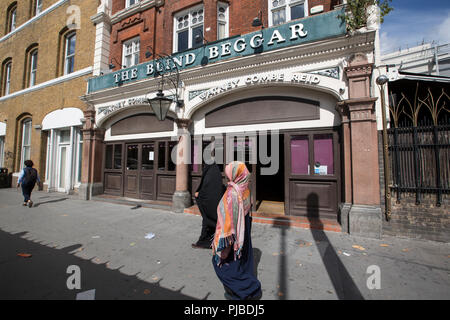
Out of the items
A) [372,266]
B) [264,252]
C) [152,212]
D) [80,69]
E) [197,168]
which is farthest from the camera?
[80,69]

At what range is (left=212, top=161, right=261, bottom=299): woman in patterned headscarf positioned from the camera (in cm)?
238

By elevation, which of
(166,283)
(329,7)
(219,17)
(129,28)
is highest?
(129,28)

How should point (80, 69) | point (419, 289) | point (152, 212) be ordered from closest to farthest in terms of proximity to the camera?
point (419, 289) < point (152, 212) < point (80, 69)

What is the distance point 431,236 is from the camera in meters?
4.44

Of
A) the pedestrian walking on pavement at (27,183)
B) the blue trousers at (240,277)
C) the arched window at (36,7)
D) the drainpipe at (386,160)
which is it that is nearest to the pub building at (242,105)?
the drainpipe at (386,160)

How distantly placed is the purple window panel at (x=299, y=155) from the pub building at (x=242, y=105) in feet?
0.09

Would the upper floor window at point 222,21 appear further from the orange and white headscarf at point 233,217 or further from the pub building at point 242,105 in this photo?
the orange and white headscarf at point 233,217

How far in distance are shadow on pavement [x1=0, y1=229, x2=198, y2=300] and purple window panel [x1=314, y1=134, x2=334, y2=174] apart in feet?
15.8

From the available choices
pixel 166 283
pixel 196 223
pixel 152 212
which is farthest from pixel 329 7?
pixel 152 212

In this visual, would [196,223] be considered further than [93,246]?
Yes

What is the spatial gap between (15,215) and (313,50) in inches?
401

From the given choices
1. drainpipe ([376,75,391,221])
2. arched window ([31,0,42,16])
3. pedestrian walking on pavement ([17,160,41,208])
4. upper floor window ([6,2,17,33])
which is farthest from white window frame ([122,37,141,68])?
upper floor window ([6,2,17,33])

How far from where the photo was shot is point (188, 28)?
820 cm

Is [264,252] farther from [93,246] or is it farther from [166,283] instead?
[93,246]
